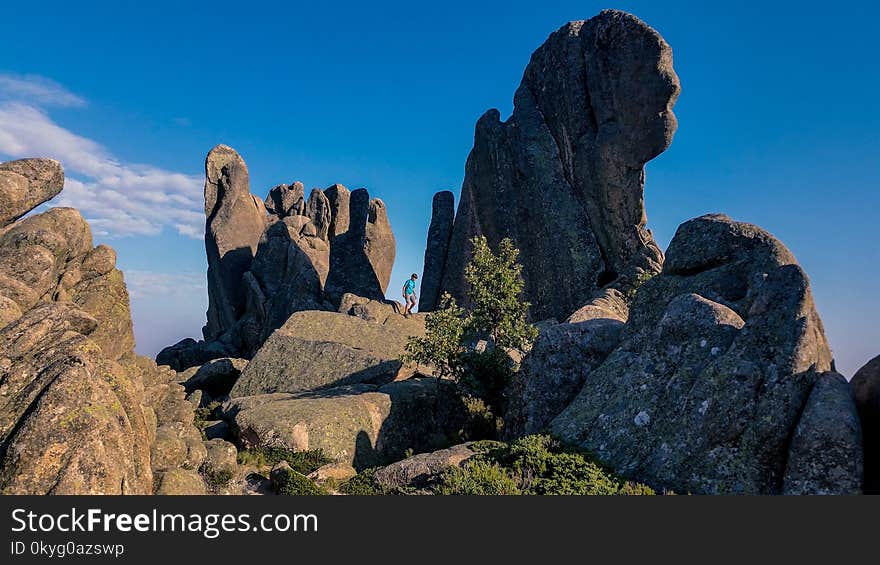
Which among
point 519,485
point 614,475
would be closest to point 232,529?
point 519,485

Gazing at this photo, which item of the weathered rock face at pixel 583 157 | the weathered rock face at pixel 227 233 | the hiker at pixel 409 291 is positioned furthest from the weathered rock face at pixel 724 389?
the weathered rock face at pixel 227 233

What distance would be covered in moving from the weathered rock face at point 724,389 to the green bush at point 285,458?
794cm

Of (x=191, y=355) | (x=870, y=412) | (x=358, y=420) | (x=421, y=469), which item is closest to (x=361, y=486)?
(x=421, y=469)

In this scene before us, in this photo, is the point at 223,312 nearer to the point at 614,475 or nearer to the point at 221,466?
the point at 221,466

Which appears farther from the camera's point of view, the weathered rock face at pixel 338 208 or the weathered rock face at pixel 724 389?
the weathered rock face at pixel 338 208

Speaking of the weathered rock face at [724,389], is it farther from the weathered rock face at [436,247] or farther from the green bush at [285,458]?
the weathered rock face at [436,247]

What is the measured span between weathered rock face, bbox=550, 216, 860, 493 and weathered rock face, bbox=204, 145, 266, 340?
61.1 metres

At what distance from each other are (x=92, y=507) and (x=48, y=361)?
3.76 metres

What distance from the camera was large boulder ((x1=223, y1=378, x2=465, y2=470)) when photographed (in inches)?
788

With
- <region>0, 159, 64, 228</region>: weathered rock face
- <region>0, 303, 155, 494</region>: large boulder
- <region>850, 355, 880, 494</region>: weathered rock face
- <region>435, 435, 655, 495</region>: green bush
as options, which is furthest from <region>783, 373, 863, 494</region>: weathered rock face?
<region>0, 159, 64, 228</region>: weathered rock face

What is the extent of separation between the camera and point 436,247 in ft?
196

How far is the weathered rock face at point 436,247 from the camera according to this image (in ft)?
192

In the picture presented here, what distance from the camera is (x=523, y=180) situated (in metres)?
47.0

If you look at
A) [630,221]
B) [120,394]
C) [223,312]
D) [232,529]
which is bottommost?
[232,529]
